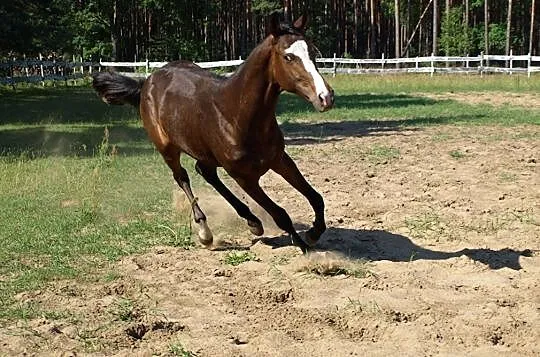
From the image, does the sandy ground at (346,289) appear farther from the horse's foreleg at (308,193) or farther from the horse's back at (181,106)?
the horse's back at (181,106)

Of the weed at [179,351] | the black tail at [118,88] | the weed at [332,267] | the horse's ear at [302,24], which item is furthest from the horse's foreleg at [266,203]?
the black tail at [118,88]

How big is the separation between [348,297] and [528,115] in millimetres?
14229

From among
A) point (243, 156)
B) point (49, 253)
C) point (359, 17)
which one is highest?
point (359, 17)

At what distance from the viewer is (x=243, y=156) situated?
19.6ft

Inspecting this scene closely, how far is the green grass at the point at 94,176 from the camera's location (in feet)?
21.4

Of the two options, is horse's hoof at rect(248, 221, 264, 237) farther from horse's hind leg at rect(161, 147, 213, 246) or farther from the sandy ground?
horse's hind leg at rect(161, 147, 213, 246)

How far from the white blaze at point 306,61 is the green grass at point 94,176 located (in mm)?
1876

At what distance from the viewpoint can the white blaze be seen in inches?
205

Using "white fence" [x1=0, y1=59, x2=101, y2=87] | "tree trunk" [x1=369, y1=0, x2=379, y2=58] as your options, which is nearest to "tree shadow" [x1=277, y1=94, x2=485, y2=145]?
"white fence" [x1=0, y1=59, x2=101, y2=87]

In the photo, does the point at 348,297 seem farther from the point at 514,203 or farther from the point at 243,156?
the point at 514,203

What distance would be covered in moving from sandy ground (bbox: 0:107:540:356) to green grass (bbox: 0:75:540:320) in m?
0.31

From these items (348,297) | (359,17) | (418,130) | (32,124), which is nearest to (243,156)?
(348,297)

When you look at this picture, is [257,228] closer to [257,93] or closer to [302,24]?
[257,93]

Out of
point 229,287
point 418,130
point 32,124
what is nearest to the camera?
point 229,287
